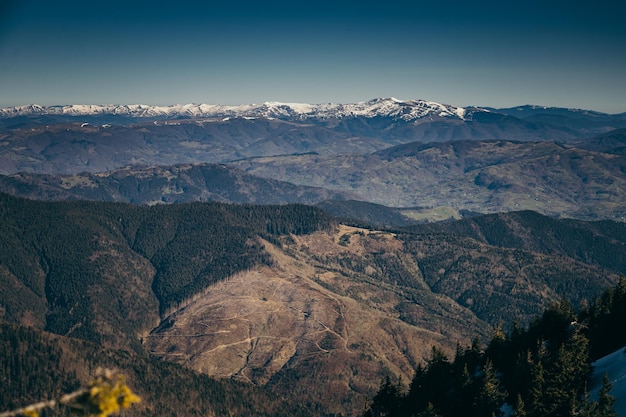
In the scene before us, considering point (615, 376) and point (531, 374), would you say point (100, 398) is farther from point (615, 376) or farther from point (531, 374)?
point (615, 376)

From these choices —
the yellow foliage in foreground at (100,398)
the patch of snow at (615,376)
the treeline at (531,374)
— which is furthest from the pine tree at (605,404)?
the yellow foliage in foreground at (100,398)

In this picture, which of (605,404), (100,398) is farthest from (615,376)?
(100,398)

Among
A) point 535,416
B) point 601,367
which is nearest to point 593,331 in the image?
point 601,367

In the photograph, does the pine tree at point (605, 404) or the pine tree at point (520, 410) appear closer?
the pine tree at point (605, 404)

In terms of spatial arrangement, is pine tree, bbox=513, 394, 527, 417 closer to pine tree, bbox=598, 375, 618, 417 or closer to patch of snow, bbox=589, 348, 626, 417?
pine tree, bbox=598, 375, 618, 417

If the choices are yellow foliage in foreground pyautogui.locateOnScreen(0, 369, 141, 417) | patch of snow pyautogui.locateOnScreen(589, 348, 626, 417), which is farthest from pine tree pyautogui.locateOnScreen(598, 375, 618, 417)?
yellow foliage in foreground pyautogui.locateOnScreen(0, 369, 141, 417)

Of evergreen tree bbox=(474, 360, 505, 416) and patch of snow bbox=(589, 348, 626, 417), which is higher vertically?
patch of snow bbox=(589, 348, 626, 417)

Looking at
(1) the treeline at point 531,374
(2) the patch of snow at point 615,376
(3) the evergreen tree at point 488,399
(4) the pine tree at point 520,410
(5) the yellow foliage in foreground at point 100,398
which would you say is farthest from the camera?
(3) the evergreen tree at point 488,399

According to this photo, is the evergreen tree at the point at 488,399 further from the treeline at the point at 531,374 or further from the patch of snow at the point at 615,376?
the patch of snow at the point at 615,376
